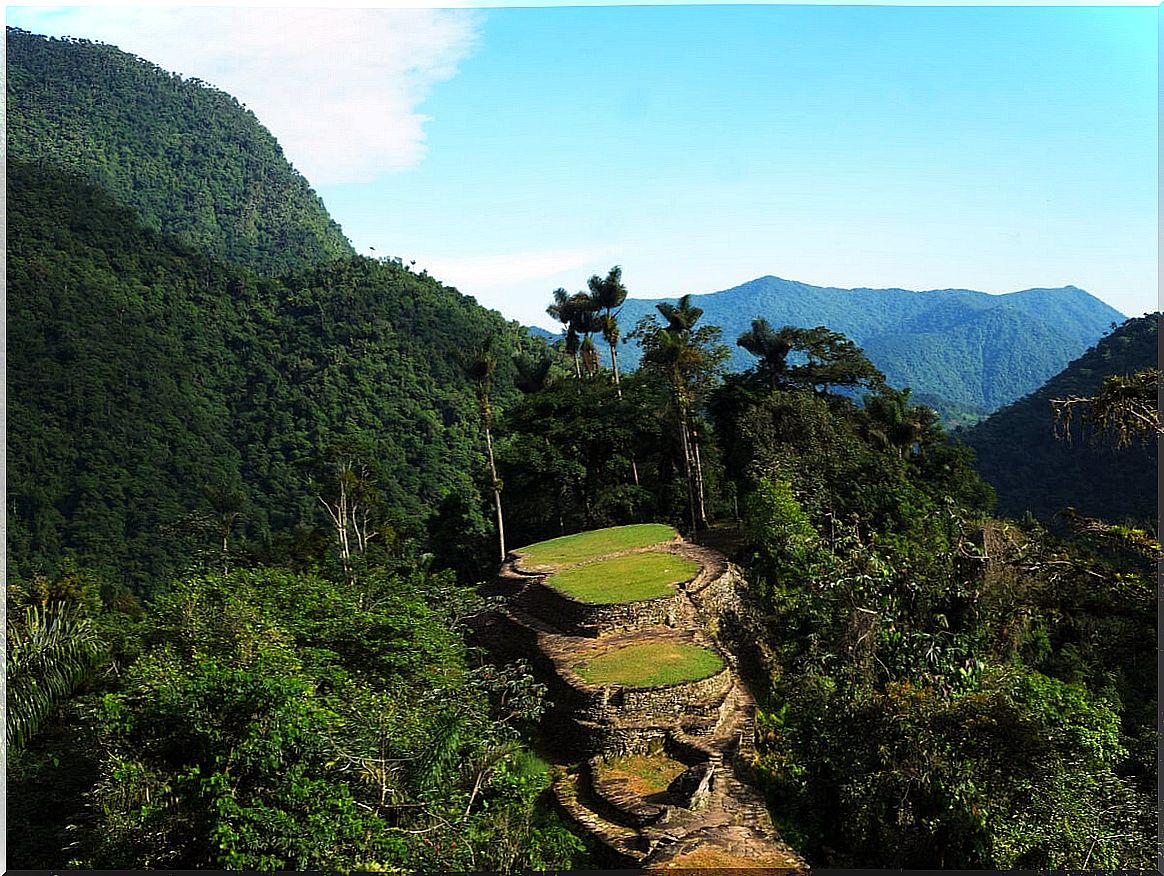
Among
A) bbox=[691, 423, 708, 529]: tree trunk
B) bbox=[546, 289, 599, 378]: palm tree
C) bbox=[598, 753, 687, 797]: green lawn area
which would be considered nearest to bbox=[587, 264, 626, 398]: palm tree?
bbox=[546, 289, 599, 378]: palm tree

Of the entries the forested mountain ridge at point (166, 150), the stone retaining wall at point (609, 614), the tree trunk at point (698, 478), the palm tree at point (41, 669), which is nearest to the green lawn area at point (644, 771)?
the stone retaining wall at point (609, 614)

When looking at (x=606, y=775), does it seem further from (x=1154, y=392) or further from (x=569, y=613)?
(x=1154, y=392)

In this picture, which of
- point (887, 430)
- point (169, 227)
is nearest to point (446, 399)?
point (887, 430)

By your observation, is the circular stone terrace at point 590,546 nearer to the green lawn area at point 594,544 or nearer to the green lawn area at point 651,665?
the green lawn area at point 594,544

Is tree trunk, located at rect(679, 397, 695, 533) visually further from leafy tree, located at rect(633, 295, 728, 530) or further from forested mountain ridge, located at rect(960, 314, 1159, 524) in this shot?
forested mountain ridge, located at rect(960, 314, 1159, 524)

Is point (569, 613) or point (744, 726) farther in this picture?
point (569, 613)

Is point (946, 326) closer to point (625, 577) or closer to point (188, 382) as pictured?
point (188, 382)
